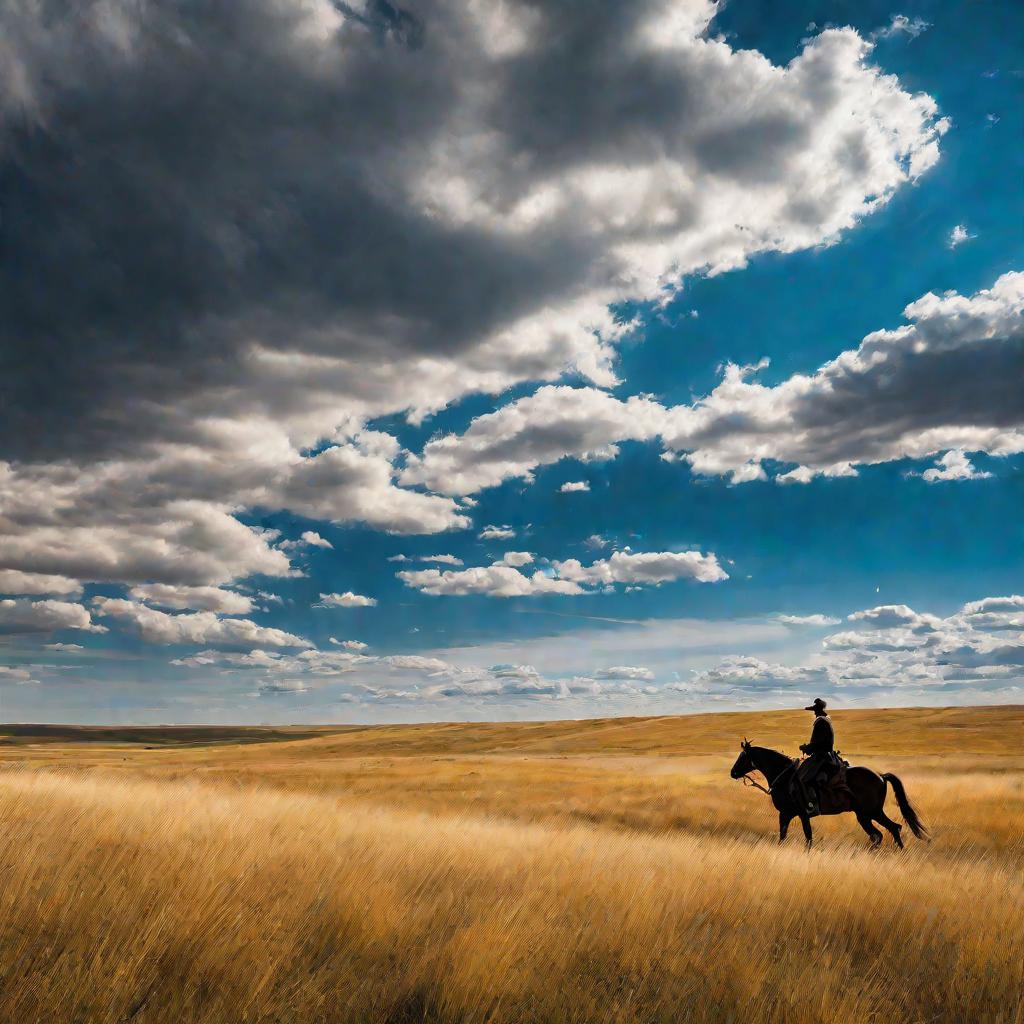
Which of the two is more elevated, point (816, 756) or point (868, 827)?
point (816, 756)

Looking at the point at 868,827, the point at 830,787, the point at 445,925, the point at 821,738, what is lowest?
the point at 868,827

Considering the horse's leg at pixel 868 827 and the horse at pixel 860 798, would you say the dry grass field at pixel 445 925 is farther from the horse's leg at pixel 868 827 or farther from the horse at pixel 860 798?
the horse's leg at pixel 868 827

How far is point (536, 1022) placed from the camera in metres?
4.58

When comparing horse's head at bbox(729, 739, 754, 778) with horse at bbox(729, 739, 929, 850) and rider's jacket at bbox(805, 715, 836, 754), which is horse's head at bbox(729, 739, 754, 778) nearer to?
horse at bbox(729, 739, 929, 850)

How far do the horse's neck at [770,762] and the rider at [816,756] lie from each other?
0.53 meters

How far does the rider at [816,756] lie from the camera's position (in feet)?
54.8

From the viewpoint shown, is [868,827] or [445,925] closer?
[445,925]

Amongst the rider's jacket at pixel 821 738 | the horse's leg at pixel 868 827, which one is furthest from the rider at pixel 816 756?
the horse's leg at pixel 868 827

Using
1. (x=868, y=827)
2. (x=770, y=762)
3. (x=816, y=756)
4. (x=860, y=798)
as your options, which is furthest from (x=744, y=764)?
(x=868, y=827)

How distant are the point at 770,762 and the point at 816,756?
4.18 ft

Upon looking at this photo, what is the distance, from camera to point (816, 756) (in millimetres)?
16875

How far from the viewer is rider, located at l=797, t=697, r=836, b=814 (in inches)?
658

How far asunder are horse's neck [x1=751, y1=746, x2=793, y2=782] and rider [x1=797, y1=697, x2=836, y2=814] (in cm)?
53

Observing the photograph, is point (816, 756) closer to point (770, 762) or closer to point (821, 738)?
point (821, 738)
